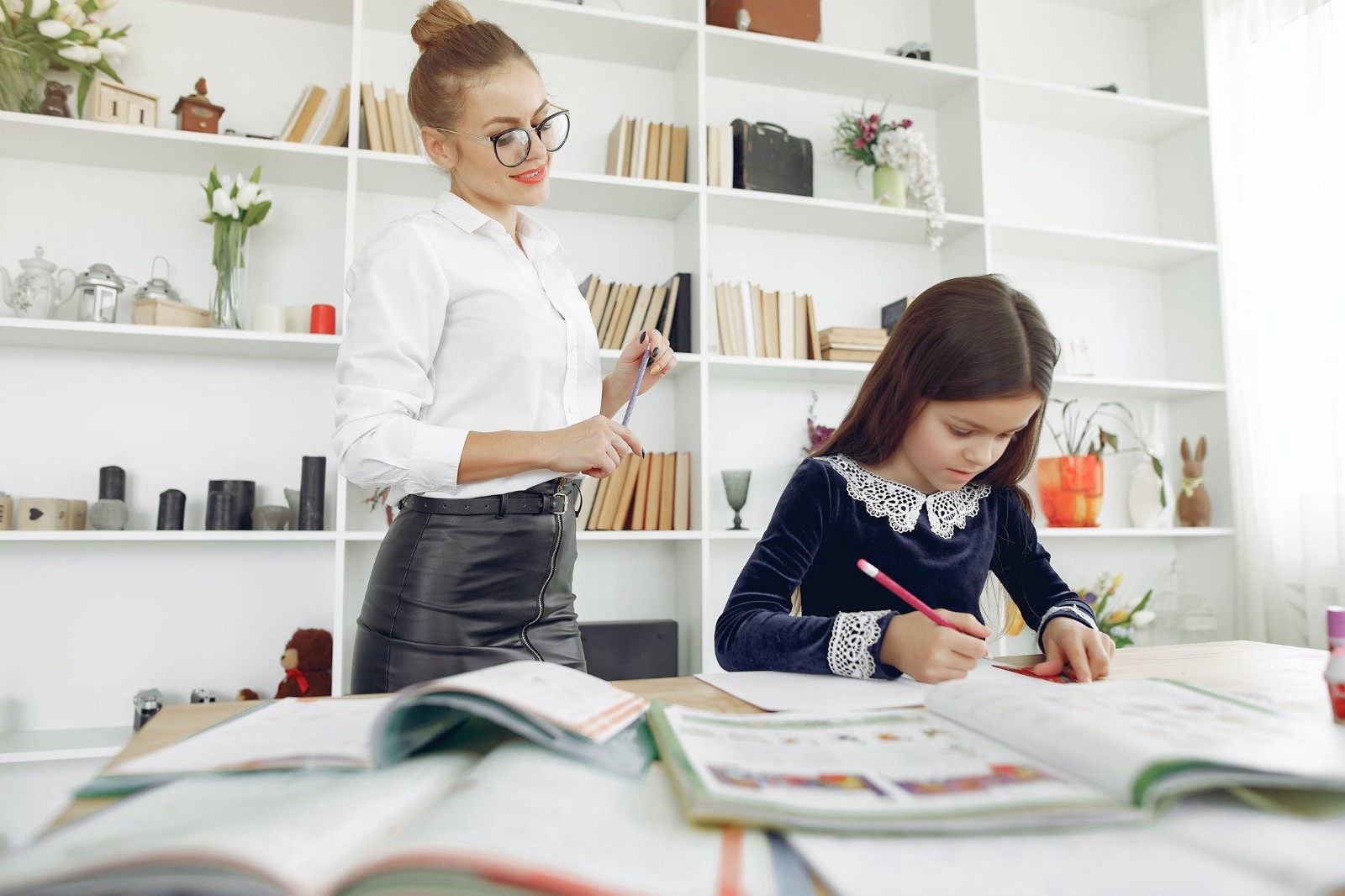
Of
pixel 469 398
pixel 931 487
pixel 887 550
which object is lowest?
pixel 887 550

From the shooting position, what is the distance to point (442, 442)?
3.82ft

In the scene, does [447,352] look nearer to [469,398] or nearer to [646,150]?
[469,398]

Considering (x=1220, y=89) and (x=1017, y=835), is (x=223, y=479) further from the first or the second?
(x=1220, y=89)

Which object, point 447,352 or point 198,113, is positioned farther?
point 198,113

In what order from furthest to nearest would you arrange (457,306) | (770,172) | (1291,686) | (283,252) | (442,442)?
1. (770,172)
2. (283,252)
3. (457,306)
4. (442,442)
5. (1291,686)

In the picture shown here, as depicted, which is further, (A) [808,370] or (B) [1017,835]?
(A) [808,370]

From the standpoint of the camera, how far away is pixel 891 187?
9.14 feet

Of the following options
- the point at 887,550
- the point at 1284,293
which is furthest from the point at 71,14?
the point at 1284,293

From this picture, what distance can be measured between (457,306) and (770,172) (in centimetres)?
167

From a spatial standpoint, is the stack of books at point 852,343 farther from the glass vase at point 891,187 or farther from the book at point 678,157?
the book at point 678,157

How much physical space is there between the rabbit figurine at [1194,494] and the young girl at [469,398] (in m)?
2.51

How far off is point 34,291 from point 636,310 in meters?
1.55

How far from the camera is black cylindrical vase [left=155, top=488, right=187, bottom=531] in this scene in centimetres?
215

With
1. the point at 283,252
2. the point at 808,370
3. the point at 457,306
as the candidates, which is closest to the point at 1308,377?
the point at 808,370
